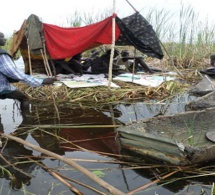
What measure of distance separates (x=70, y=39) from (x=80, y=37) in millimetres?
225

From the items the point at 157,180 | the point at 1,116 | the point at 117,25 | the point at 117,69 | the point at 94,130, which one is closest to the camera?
the point at 157,180

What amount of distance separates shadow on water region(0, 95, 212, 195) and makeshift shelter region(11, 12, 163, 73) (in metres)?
1.85

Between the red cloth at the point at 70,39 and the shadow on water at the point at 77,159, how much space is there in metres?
1.94

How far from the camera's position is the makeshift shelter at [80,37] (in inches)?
225

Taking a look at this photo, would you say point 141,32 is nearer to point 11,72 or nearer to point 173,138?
point 11,72

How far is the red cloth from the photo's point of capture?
582 centimetres

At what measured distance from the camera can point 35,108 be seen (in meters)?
4.67

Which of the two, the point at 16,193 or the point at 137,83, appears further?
the point at 137,83

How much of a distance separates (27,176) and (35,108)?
7.91 ft

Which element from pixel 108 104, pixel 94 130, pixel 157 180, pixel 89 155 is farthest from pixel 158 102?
pixel 157 180

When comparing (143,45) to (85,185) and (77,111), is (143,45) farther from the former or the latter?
(85,185)

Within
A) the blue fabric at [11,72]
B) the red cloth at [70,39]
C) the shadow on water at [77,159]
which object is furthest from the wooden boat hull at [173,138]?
the red cloth at [70,39]

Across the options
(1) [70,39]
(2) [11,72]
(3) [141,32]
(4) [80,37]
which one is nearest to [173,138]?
(2) [11,72]

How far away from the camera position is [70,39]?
6.02 m
